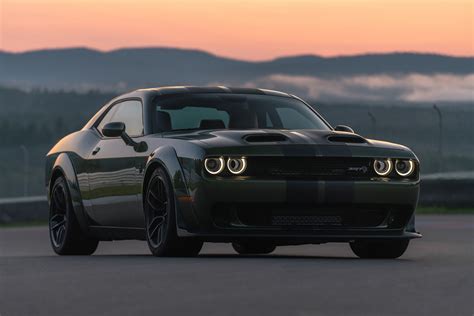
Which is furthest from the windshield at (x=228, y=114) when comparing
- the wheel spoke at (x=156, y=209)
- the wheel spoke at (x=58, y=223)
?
the wheel spoke at (x=58, y=223)

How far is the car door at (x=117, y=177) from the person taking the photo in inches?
481

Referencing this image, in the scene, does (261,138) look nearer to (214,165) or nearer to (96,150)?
(214,165)

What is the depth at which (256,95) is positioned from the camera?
43.0ft

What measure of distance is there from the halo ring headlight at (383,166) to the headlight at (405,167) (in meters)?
0.09

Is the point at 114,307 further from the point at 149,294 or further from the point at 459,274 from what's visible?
the point at 459,274

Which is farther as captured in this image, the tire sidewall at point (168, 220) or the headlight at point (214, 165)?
the tire sidewall at point (168, 220)

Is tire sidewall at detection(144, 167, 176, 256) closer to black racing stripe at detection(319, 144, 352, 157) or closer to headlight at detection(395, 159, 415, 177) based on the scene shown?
black racing stripe at detection(319, 144, 352, 157)

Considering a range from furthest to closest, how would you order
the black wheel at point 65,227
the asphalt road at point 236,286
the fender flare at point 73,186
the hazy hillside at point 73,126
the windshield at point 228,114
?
the hazy hillside at point 73,126 < the black wheel at point 65,227 < the fender flare at point 73,186 < the windshield at point 228,114 < the asphalt road at point 236,286

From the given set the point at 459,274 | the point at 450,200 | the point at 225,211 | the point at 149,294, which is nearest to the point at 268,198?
the point at 225,211

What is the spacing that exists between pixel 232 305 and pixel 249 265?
7.93ft

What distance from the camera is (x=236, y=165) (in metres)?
11.2

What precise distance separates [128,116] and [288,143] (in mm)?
2354

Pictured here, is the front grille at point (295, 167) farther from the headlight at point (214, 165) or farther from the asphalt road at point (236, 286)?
the asphalt road at point (236, 286)

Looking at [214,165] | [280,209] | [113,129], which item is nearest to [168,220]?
[214,165]
